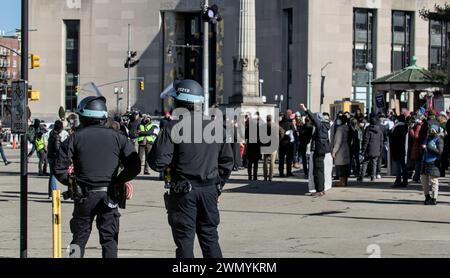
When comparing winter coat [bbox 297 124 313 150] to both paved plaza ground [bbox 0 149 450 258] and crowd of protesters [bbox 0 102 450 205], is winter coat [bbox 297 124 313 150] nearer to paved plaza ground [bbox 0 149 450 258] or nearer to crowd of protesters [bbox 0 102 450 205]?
crowd of protesters [bbox 0 102 450 205]

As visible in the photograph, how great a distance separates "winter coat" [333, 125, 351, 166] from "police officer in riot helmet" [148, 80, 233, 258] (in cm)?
1288

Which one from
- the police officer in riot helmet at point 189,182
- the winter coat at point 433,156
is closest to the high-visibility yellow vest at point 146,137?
the winter coat at point 433,156

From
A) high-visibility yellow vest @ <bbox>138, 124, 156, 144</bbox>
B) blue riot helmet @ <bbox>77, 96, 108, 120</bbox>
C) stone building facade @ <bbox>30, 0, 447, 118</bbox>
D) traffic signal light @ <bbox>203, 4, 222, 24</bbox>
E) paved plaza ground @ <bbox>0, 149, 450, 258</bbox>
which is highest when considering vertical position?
stone building facade @ <bbox>30, 0, 447, 118</bbox>

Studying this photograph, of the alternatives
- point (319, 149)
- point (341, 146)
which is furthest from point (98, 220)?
point (341, 146)

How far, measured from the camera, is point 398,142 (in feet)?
70.4

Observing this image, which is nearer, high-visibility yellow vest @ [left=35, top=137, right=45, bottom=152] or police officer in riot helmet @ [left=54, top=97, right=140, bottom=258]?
police officer in riot helmet @ [left=54, top=97, right=140, bottom=258]

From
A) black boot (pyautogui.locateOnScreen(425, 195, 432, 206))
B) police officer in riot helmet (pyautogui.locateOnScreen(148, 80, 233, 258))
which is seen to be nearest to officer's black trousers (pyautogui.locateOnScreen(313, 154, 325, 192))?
black boot (pyautogui.locateOnScreen(425, 195, 432, 206))

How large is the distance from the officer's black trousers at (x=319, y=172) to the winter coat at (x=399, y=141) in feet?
9.38

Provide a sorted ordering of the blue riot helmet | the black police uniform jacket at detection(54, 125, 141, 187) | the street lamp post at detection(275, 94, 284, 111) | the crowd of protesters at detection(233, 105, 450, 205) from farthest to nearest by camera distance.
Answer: the street lamp post at detection(275, 94, 284, 111) < the crowd of protesters at detection(233, 105, 450, 205) < the blue riot helmet < the black police uniform jacket at detection(54, 125, 141, 187)

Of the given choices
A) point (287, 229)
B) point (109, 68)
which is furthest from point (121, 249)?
point (109, 68)

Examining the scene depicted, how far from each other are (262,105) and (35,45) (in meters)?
55.7

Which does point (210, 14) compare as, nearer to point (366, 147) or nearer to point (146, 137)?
point (146, 137)

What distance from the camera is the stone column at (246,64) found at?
44.4m

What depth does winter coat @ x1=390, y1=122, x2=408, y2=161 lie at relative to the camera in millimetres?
21234
